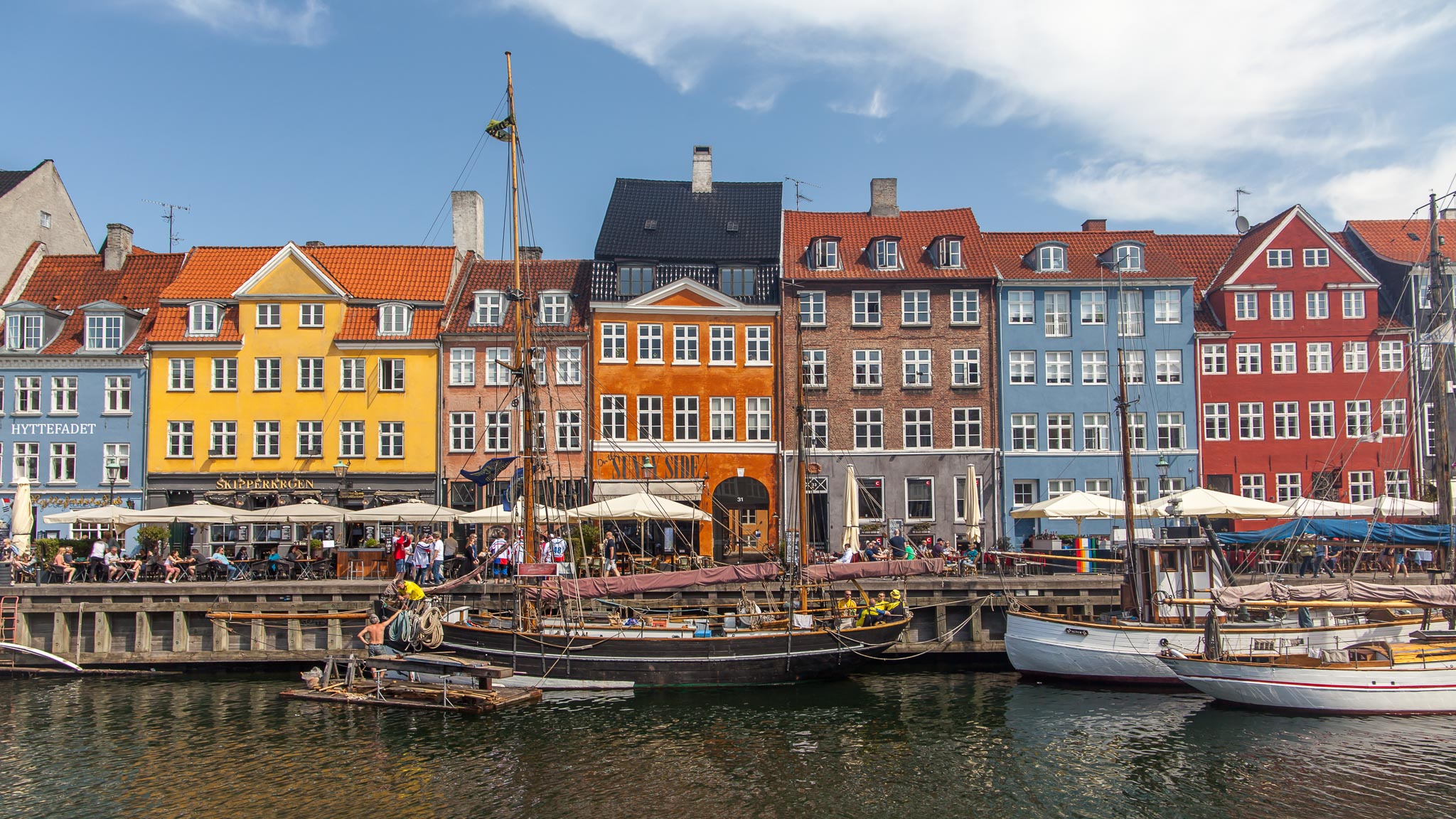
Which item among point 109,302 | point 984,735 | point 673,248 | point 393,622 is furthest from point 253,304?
point 984,735

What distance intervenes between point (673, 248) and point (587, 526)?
51.0 feet

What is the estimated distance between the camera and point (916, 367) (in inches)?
1827

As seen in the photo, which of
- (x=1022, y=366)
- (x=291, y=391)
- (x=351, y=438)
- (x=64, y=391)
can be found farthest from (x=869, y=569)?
(x=64, y=391)

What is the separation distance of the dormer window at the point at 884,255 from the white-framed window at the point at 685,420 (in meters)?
10.4

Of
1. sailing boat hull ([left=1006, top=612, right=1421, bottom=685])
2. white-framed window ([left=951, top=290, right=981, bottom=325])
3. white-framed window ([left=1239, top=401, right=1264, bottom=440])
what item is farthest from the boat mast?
white-framed window ([left=1239, top=401, right=1264, bottom=440])

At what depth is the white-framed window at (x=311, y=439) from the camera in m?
44.7

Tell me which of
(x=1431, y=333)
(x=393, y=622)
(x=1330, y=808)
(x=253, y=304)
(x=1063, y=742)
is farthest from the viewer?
(x=253, y=304)

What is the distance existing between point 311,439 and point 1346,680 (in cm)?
3798

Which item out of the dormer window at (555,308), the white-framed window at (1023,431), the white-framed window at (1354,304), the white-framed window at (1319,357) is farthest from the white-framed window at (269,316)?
the white-framed window at (1354,304)

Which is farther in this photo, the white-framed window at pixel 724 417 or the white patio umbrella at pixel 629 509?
the white-framed window at pixel 724 417

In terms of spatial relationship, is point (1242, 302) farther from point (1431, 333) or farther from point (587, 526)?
point (587, 526)

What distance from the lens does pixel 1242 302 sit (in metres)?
47.3

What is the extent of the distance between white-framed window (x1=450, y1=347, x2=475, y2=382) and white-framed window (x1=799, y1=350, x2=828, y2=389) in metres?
14.1

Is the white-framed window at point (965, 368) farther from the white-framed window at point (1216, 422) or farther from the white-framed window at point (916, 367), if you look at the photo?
the white-framed window at point (1216, 422)
